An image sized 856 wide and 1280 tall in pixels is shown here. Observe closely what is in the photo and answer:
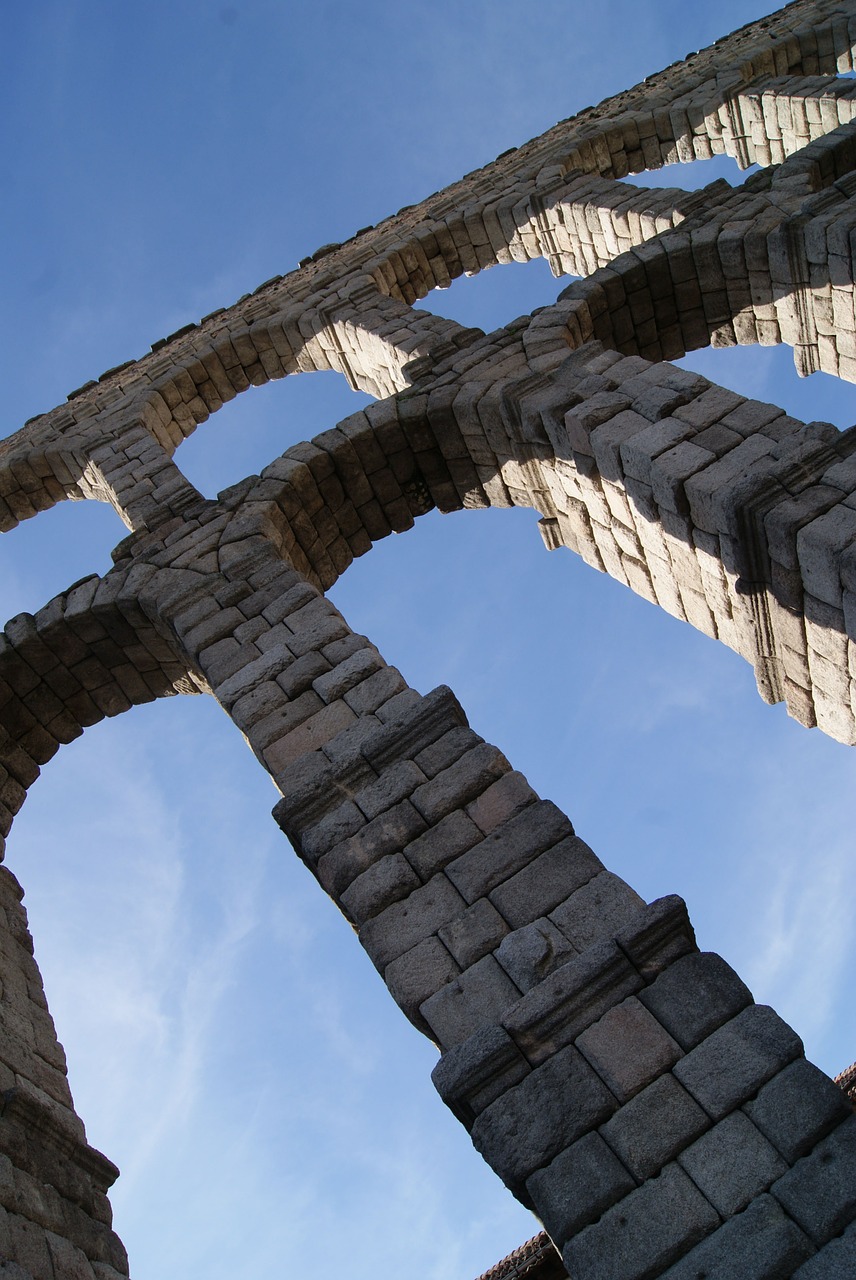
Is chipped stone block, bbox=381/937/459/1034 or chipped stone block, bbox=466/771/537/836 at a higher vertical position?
chipped stone block, bbox=466/771/537/836

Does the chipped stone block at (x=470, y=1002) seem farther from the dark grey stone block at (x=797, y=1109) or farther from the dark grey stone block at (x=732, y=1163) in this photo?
the dark grey stone block at (x=797, y=1109)

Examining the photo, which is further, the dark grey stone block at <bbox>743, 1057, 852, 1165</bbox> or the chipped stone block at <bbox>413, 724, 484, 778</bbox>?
the chipped stone block at <bbox>413, 724, 484, 778</bbox>

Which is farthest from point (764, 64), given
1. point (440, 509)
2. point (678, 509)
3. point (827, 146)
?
point (678, 509)

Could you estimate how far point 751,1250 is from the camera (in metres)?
3.74

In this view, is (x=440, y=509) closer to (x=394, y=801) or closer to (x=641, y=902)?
(x=394, y=801)

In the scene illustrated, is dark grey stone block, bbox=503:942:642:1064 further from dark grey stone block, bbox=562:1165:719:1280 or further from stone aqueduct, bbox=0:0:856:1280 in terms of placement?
dark grey stone block, bbox=562:1165:719:1280

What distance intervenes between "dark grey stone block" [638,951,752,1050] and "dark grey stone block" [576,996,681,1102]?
0.17 ft

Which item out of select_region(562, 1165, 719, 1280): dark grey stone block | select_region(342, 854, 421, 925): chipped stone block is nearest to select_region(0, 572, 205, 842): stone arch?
select_region(342, 854, 421, 925): chipped stone block

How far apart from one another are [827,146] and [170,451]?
759cm

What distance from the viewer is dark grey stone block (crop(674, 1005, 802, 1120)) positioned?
4.17m

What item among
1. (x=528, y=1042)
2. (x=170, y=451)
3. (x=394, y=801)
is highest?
(x=170, y=451)

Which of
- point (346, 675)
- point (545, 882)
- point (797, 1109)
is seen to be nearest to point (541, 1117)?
point (797, 1109)

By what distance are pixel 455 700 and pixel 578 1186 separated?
277 centimetres

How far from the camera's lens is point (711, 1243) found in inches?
150
